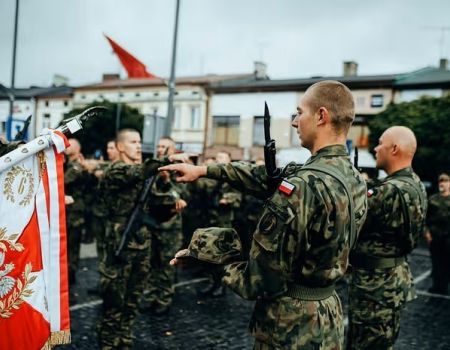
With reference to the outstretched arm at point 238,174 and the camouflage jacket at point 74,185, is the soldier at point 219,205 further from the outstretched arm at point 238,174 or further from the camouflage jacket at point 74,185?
the outstretched arm at point 238,174

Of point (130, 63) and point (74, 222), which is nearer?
point (74, 222)

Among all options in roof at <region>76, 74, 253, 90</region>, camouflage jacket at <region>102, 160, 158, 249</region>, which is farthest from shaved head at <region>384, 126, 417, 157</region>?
roof at <region>76, 74, 253, 90</region>

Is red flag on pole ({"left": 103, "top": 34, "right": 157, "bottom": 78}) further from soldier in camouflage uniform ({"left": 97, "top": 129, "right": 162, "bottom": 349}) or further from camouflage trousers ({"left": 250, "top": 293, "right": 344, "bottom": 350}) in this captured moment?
camouflage trousers ({"left": 250, "top": 293, "right": 344, "bottom": 350})

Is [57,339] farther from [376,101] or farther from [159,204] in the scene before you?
[376,101]

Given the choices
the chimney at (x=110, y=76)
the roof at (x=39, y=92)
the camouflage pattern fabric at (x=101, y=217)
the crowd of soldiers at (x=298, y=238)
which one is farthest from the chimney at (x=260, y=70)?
the crowd of soldiers at (x=298, y=238)

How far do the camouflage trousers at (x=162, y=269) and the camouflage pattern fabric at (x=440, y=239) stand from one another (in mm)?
4873

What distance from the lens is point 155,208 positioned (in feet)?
16.7

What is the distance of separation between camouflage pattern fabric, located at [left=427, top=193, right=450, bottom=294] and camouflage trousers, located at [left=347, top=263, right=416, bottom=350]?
5.49 metres

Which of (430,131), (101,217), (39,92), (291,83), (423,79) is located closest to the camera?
(101,217)

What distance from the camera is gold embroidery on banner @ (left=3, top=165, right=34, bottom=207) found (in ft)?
8.98

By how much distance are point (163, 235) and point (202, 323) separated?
4.82 feet

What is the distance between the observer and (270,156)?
2395 mm

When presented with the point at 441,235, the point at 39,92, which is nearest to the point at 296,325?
the point at 441,235

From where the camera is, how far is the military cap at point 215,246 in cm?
237
